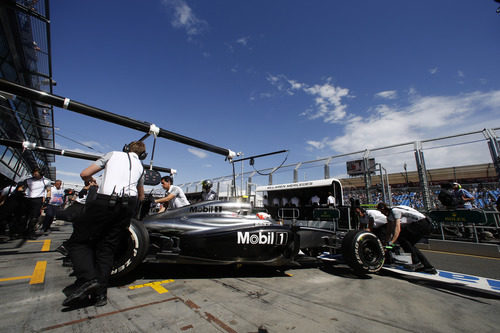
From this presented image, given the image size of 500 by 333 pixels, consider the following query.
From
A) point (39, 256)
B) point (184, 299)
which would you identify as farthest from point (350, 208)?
point (39, 256)

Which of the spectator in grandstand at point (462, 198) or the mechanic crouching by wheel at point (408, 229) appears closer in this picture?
the mechanic crouching by wheel at point (408, 229)

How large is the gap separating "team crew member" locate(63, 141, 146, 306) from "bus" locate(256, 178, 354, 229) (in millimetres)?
6195

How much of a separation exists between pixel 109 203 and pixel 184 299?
1.09m

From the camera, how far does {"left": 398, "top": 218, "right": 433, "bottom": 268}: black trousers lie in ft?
11.2

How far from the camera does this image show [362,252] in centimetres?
303

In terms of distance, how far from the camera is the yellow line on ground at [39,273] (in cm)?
233

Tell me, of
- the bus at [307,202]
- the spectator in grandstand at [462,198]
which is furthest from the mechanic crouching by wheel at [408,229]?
the spectator in grandstand at [462,198]

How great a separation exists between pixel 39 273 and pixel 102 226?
1.68 m

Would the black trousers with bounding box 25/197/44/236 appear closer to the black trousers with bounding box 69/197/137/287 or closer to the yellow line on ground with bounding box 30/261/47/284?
the yellow line on ground with bounding box 30/261/47/284

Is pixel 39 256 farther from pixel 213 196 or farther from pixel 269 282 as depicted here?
pixel 269 282

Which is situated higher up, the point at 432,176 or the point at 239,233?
the point at 432,176

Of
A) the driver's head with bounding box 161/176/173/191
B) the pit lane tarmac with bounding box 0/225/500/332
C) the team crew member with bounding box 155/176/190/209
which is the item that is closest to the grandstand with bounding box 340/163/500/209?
the pit lane tarmac with bounding box 0/225/500/332

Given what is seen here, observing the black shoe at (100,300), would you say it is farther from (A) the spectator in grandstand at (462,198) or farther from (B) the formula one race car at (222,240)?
(A) the spectator in grandstand at (462,198)

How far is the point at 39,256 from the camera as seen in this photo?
11.5 ft
